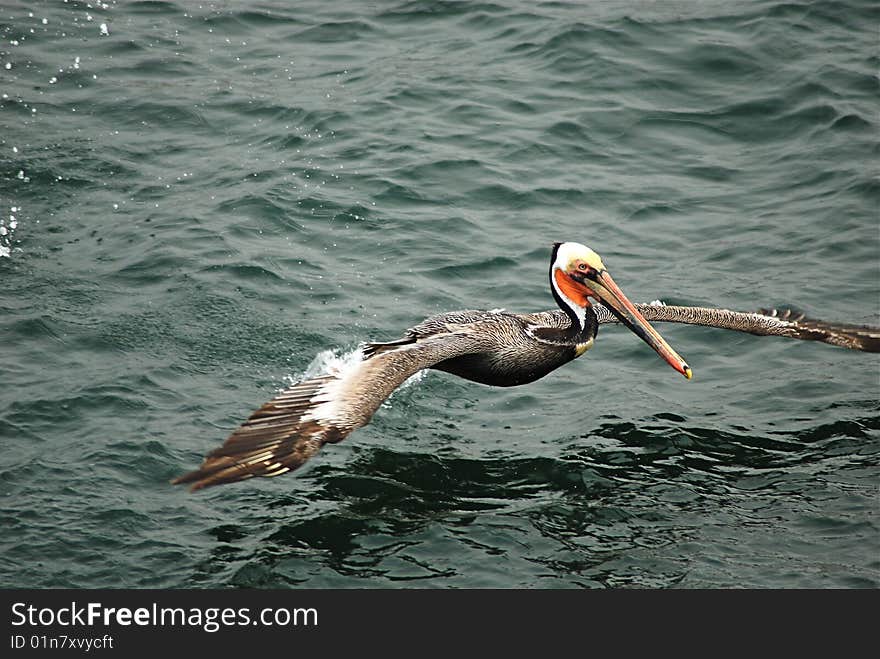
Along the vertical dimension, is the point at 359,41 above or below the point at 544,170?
above

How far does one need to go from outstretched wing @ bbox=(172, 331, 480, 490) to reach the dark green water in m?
0.75

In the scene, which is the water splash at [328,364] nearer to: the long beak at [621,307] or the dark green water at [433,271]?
the dark green water at [433,271]

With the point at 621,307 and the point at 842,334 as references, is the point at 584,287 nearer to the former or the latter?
the point at 621,307

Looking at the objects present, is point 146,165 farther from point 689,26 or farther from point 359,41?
point 689,26

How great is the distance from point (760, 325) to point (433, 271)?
3070mm

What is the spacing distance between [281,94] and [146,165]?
2207 mm

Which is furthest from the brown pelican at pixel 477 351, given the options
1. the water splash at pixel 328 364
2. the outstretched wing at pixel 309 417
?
the water splash at pixel 328 364

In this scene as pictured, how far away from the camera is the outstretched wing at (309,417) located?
682 centimetres

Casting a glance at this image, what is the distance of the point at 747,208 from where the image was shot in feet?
41.3

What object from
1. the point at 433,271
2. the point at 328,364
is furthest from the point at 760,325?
the point at 328,364

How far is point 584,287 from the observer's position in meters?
9.21

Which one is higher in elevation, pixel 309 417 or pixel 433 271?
pixel 309 417

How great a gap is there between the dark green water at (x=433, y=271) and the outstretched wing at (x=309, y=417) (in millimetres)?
748

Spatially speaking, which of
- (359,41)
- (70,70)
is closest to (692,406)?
(359,41)
